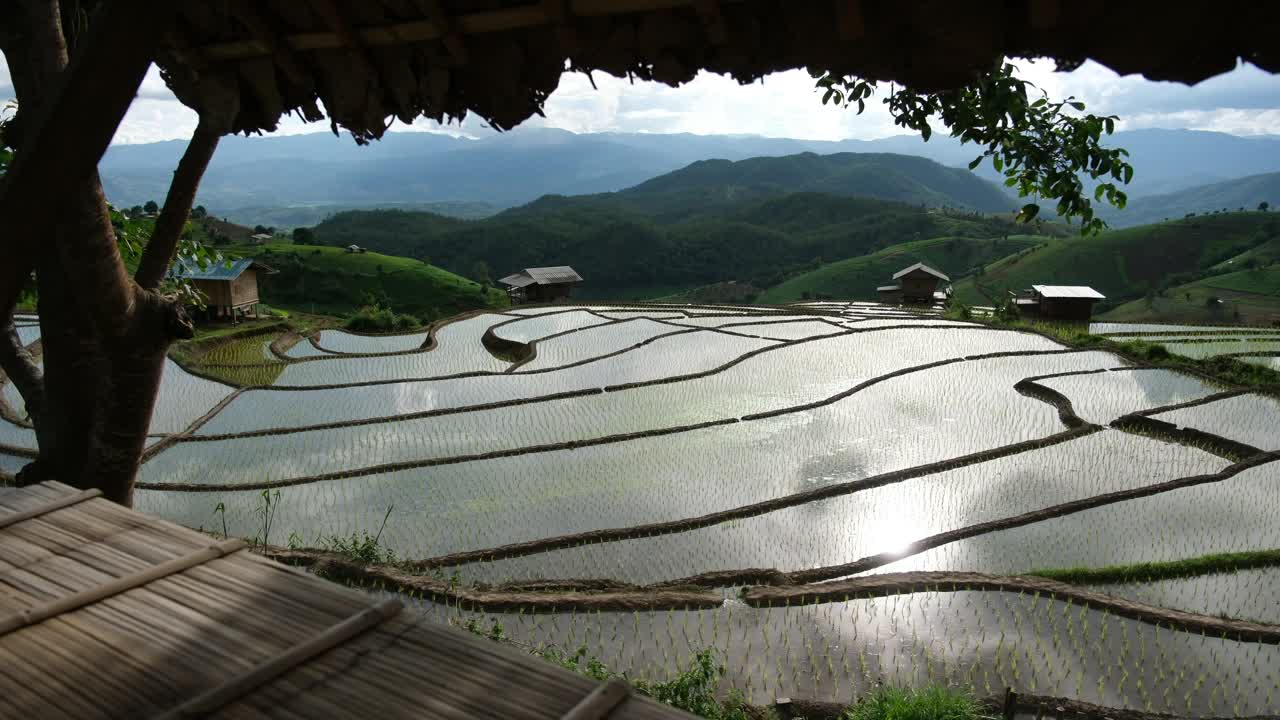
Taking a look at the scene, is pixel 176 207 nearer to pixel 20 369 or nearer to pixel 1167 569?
pixel 20 369

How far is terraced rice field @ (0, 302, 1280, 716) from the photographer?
5.08m

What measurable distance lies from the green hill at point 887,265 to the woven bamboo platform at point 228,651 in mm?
55858

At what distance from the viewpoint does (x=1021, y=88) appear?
8.50 feet

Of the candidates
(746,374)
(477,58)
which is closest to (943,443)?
(746,374)

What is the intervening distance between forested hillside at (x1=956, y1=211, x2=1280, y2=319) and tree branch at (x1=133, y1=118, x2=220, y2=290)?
1893 inches

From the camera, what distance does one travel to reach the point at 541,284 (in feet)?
111

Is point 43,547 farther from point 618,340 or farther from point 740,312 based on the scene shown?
point 740,312

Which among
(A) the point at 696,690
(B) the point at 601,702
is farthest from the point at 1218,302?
(B) the point at 601,702

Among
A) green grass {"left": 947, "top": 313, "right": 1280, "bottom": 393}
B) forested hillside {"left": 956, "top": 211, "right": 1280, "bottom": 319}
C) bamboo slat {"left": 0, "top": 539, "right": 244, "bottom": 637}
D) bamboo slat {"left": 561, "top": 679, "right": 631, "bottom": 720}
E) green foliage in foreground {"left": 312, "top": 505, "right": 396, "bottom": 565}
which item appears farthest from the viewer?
forested hillside {"left": 956, "top": 211, "right": 1280, "bottom": 319}

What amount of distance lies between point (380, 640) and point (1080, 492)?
847 cm

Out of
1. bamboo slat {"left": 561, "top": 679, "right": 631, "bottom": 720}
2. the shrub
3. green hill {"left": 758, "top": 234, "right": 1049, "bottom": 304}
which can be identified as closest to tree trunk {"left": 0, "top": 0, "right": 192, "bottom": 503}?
bamboo slat {"left": 561, "top": 679, "right": 631, "bottom": 720}

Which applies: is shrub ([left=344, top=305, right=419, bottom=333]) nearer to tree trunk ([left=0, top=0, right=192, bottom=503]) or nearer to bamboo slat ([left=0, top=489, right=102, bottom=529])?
tree trunk ([left=0, top=0, right=192, bottom=503])

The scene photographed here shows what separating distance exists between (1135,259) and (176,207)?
207 feet

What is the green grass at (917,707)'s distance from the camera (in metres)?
3.94
